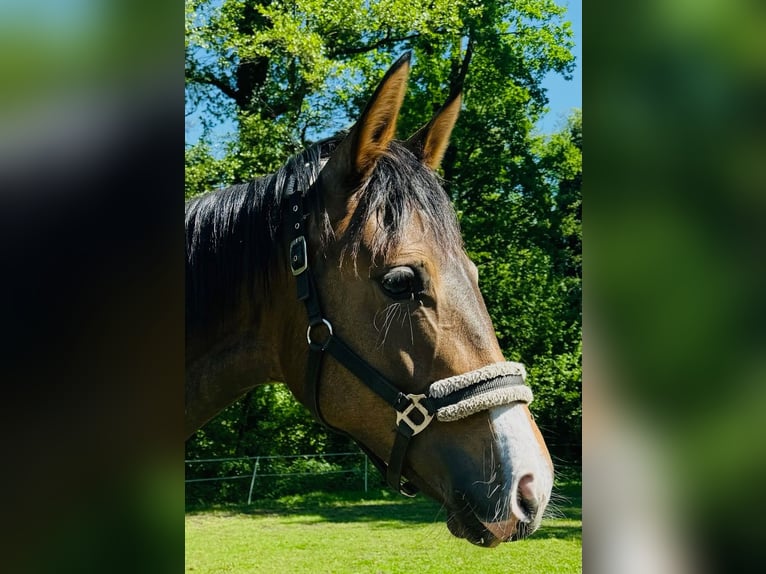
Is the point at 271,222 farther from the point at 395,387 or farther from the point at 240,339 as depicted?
the point at 395,387

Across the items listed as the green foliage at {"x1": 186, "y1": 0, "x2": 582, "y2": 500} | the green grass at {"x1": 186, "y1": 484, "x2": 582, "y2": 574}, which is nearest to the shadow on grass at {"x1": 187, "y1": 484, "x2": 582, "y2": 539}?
the green grass at {"x1": 186, "y1": 484, "x2": 582, "y2": 574}

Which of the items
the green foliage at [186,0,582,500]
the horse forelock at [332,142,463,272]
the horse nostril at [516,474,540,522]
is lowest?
the horse nostril at [516,474,540,522]

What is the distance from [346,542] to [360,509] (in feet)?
7.95

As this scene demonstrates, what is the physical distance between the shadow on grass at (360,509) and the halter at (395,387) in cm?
929

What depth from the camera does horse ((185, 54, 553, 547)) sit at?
1.70 meters

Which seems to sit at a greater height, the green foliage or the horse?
the green foliage

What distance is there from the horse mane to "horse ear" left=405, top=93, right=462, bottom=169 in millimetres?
184

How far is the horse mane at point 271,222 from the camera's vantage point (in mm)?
1840

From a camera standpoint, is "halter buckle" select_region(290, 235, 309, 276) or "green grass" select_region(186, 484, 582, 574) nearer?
"halter buckle" select_region(290, 235, 309, 276)

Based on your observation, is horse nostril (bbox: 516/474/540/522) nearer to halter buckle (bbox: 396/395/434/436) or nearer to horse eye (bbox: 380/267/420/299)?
halter buckle (bbox: 396/395/434/436)

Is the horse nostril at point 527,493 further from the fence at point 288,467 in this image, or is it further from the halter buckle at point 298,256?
the fence at point 288,467
